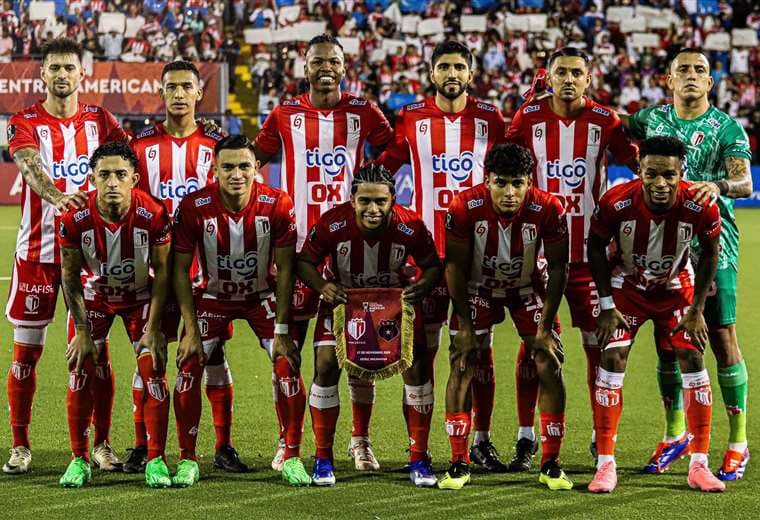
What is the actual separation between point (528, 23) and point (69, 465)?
1903 centimetres

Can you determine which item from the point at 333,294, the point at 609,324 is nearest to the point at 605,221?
the point at 609,324

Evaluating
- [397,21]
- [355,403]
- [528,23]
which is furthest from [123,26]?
[355,403]

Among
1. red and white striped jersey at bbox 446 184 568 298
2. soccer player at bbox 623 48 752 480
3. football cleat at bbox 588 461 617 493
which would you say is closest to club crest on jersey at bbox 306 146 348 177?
red and white striped jersey at bbox 446 184 568 298

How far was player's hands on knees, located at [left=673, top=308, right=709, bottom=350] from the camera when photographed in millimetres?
5102

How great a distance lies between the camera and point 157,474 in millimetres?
5070

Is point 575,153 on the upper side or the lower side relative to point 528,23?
lower

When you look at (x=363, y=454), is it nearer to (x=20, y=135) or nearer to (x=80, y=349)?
(x=80, y=349)

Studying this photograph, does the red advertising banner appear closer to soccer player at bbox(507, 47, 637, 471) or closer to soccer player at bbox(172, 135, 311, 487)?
soccer player at bbox(507, 47, 637, 471)

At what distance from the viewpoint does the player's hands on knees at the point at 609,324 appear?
5105 mm

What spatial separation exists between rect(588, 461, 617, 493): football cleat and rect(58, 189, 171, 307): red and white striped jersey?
2.23 m

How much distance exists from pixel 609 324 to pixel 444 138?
1.40m

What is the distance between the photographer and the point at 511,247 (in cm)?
523

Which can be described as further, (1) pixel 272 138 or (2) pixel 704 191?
(1) pixel 272 138

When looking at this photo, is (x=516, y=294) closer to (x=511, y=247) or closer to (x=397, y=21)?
(x=511, y=247)
